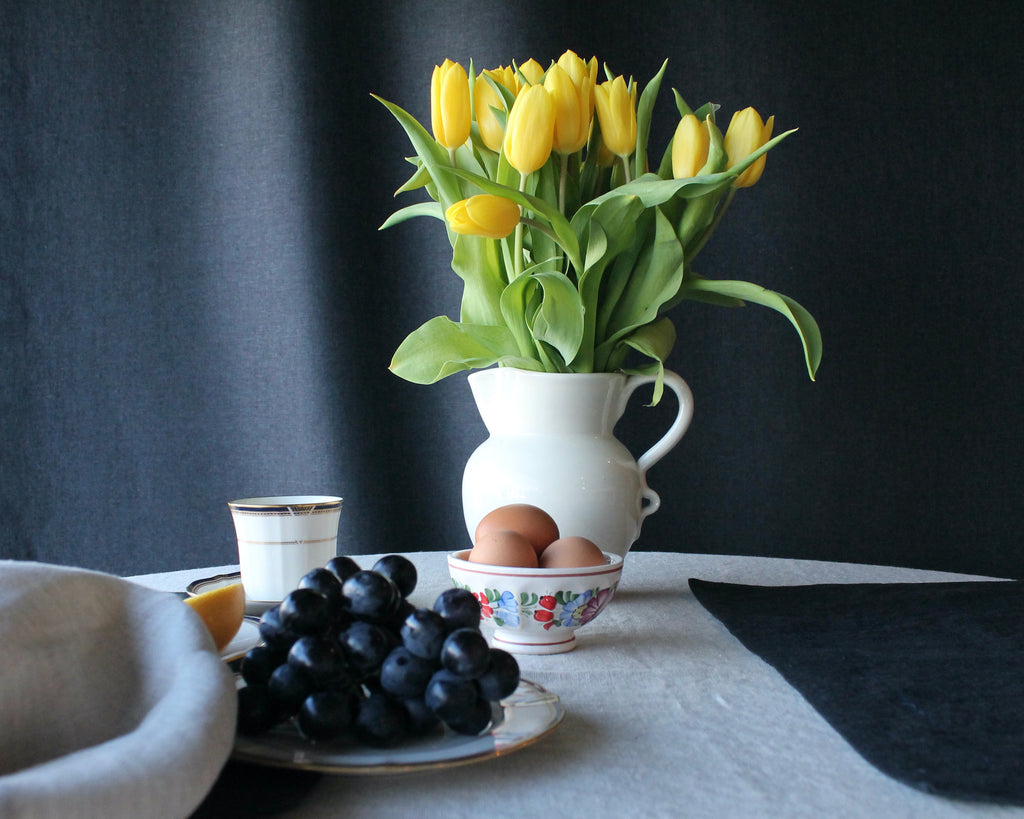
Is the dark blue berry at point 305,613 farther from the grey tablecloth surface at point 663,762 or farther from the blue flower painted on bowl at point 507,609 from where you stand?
the blue flower painted on bowl at point 507,609

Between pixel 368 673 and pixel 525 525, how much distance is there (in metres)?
0.28

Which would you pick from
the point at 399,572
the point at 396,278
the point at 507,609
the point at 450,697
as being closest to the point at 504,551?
the point at 507,609

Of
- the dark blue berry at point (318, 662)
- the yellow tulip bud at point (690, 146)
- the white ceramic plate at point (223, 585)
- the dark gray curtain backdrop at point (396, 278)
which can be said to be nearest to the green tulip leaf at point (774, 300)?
the yellow tulip bud at point (690, 146)

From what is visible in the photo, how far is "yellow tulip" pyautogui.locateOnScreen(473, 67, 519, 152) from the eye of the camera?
863 millimetres

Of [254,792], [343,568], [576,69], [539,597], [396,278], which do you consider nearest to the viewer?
[254,792]

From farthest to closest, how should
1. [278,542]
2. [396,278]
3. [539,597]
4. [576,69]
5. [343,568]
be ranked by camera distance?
[396,278]
[576,69]
[278,542]
[539,597]
[343,568]

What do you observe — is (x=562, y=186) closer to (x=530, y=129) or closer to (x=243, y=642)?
(x=530, y=129)

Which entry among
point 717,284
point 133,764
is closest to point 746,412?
point 717,284

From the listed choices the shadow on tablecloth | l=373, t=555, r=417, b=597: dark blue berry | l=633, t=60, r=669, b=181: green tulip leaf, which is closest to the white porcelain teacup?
l=373, t=555, r=417, b=597: dark blue berry

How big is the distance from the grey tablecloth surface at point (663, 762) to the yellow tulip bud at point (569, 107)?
17.1 inches

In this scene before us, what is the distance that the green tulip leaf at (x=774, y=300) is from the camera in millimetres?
861

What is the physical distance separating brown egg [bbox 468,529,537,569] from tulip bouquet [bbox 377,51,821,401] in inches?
9.0

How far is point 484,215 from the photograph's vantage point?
751mm

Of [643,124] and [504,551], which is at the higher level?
[643,124]
